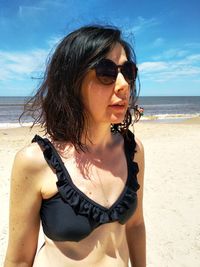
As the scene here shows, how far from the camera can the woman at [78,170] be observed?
1457 millimetres

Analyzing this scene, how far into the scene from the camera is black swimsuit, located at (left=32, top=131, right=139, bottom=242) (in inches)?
56.6

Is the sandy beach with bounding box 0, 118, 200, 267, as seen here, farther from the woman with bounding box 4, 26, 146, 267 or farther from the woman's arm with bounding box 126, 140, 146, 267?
the woman with bounding box 4, 26, 146, 267

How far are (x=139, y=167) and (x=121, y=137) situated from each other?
0.22m

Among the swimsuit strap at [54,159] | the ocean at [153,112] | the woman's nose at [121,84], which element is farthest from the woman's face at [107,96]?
the ocean at [153,112]

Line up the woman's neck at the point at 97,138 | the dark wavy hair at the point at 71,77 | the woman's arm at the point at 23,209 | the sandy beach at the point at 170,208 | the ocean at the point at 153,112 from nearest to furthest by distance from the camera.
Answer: the woman's arm at the point at 23,209, the dark wavy hair at the point at 71,77, the woman's neck at the point at 97,138, the sandy beach at the point at 170,208, the ocean at the point at 153,112

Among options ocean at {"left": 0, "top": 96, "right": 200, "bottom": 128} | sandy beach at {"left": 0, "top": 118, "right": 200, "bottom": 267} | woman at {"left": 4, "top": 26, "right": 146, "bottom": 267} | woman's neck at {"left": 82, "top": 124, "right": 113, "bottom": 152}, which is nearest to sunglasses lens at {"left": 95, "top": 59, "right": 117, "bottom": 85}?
woman at {"left": 4, "top": 26, "right": 146, "bottom": 267}

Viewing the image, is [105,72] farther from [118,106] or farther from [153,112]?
[153,112]

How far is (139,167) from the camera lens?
1875mm

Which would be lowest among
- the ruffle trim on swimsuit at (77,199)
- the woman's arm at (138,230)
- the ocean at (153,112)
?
the ocean at (153,112)

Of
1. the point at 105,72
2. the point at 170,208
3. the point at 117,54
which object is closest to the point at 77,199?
the point at 105,72

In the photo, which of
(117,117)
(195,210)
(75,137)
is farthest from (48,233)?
(195,210)

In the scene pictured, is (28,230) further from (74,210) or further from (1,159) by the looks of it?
(1,159)

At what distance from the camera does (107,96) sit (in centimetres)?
152

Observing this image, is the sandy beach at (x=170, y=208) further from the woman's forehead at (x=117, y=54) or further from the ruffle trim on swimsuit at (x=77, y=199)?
the woman's forehead at (x=117, y=54)
